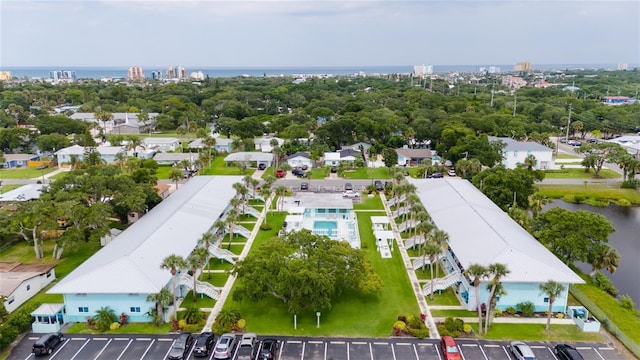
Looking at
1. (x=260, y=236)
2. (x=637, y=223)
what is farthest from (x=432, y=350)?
(x=637, y=223)

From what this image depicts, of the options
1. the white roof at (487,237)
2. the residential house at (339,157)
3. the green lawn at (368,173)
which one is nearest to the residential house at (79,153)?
the residential house at (339,157)

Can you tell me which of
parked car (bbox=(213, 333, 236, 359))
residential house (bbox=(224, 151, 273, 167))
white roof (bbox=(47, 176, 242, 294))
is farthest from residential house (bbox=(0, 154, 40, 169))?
parked car (bbox=(213, 333, 236, 359))

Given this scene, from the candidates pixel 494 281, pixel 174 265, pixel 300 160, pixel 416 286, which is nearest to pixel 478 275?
pixel 494 281

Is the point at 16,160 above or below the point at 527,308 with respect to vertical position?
above

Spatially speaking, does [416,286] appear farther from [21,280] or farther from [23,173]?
[23,173]

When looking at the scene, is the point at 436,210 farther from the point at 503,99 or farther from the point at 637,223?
the point at 503,99

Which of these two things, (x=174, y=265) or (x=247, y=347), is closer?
(x=247, y=347)
